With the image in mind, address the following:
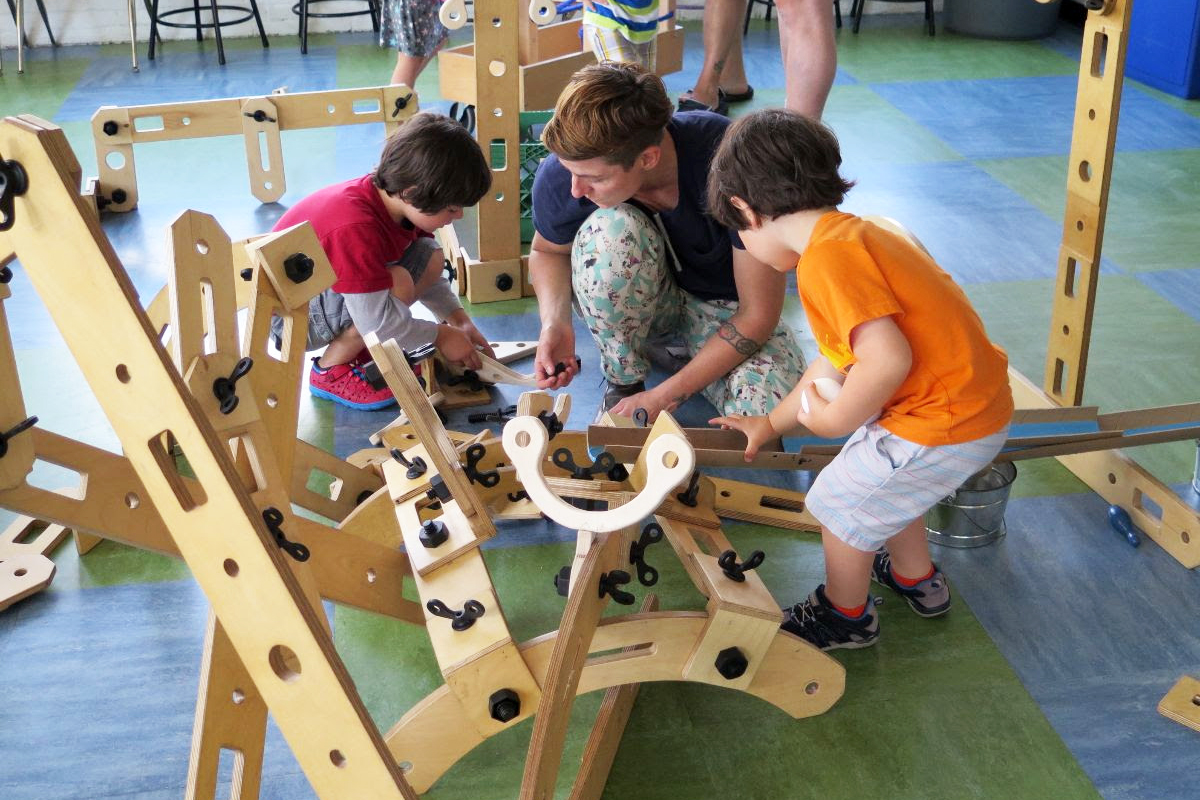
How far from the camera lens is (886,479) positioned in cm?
180

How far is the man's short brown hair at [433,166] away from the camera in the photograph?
239 cm

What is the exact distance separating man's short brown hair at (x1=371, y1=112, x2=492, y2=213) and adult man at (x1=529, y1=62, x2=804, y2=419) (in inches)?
7.4

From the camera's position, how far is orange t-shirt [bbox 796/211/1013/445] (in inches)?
63.1

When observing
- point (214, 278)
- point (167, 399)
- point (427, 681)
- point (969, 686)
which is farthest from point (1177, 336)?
point (167, 399)

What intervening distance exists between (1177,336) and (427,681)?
7.48ft

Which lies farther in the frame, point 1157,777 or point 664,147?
point 664,147

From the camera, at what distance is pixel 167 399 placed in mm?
1050

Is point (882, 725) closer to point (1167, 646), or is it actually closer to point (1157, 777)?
point (1157, 777)

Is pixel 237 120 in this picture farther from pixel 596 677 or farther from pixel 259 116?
pixel 596 677

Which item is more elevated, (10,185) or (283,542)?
(10,185)

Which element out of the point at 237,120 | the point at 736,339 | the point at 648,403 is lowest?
the point at 648,403

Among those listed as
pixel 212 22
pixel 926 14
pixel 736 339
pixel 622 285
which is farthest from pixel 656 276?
pixel 926 14

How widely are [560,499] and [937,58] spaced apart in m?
5.39

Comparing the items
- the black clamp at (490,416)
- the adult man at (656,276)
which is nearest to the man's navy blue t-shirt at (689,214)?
the adult man at (656,276)
